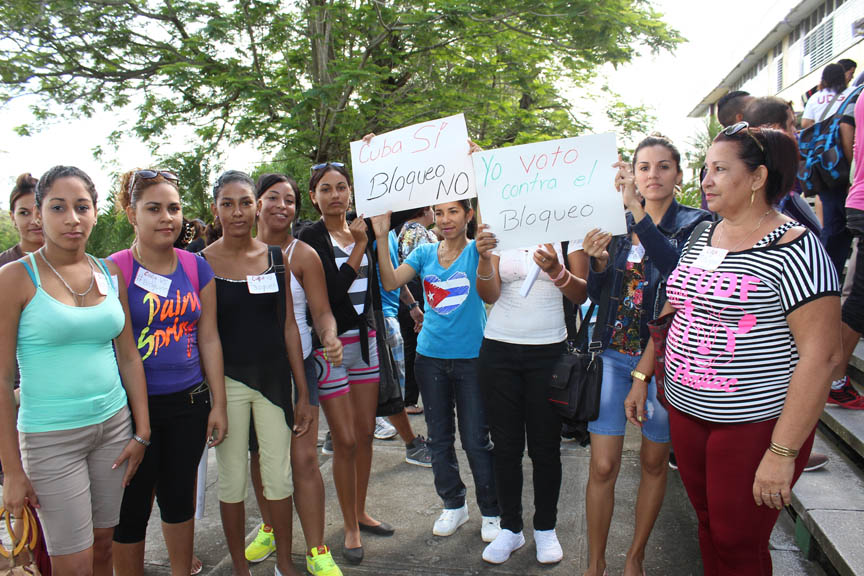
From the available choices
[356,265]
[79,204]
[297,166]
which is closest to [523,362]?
[356,265]

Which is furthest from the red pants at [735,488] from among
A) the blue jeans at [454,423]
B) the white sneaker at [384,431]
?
the white sneaker at [384,431]

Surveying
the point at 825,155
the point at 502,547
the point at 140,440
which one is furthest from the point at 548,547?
the point at 825,155

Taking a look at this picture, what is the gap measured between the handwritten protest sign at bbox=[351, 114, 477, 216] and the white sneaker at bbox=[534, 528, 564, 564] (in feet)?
6.25

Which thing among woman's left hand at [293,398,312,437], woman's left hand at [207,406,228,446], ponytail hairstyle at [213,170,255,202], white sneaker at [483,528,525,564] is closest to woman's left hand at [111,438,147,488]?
woman's left hand at [207,406,228,446]

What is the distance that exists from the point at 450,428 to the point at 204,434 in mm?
1408

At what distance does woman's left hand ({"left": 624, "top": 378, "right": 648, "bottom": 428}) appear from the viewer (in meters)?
2.76

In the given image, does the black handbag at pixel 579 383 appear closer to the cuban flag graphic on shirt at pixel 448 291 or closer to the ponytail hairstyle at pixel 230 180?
the cuban flag graphic on shirt at pixel 448 291

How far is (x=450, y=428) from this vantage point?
3553mm

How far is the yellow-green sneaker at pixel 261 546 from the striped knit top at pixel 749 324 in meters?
2.51

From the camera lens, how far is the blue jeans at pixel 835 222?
3.73 m

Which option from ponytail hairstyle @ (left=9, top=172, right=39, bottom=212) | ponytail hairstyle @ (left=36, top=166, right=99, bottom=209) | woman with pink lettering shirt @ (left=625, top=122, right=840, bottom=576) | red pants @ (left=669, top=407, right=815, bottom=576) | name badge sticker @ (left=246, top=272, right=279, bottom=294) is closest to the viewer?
woman with pink lettering shirt @ (left=625, top=122, right=840, bottom=576)

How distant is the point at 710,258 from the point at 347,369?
211 cm

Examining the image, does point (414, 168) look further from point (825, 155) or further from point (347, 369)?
point (825, 155)

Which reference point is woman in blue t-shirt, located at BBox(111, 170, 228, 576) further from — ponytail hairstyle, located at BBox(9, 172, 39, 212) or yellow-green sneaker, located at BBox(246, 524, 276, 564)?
ponytail hairstyle, located at BBox(9, 172, 39, 212)
